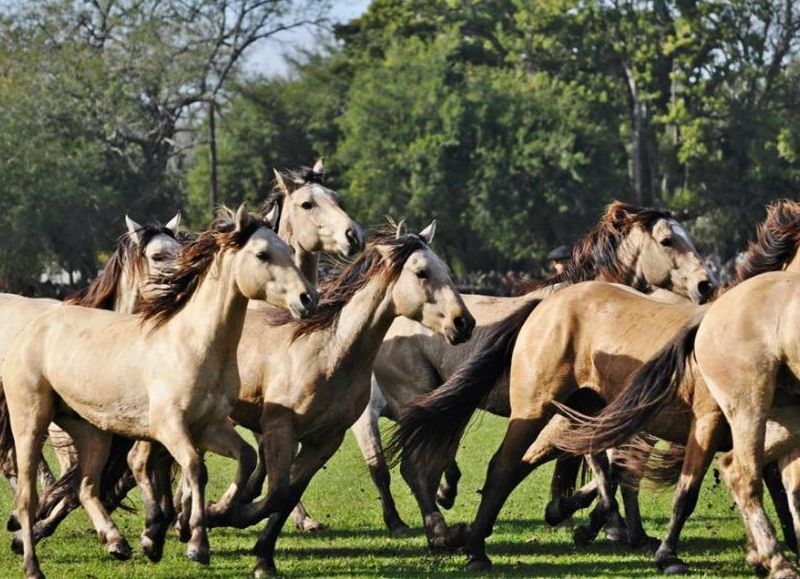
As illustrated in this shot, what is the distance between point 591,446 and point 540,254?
4316cm

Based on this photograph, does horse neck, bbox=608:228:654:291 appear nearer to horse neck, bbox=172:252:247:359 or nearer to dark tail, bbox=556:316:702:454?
dark tail, bbox=556:316:702:454

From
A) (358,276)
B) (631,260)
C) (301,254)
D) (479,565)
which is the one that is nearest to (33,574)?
(479,565)

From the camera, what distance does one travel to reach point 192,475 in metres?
8.02

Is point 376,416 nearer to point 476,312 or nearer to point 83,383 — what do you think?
point 476,312

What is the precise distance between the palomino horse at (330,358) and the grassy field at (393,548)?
0.52 m

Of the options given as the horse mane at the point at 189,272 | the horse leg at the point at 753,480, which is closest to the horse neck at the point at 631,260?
the horse mane at the point at 189,272

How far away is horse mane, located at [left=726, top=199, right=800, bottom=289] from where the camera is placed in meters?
9.11

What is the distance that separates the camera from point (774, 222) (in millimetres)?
9383

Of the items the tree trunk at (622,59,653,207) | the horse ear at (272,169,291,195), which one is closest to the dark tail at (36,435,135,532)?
the horse ear at (272,169,291,195)

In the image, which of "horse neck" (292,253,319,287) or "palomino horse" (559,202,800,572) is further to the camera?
"horse neck" (292,253,319,287)

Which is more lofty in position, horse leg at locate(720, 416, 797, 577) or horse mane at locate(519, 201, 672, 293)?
horse mane at locate(519, 201, 672, 293)

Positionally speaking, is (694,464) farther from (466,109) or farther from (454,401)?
(466,109)

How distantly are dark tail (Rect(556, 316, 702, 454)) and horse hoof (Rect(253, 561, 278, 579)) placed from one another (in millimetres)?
1887

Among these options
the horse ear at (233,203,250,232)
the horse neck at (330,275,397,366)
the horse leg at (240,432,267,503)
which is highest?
the horse ear at (233,203,250,232)
